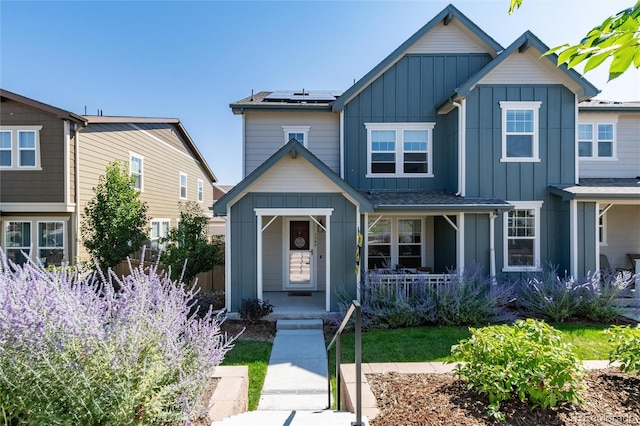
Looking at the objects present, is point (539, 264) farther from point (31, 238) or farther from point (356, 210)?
point (31, 238)

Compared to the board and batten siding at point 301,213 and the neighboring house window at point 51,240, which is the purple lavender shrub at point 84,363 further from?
the neighboring house window at point 51,240

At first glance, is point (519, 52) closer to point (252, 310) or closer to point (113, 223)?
point (252, 310)

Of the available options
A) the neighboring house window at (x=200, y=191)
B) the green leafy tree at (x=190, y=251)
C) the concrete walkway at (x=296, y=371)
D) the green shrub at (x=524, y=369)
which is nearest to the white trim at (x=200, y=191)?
the neighboring house window at (x=200, y=191)

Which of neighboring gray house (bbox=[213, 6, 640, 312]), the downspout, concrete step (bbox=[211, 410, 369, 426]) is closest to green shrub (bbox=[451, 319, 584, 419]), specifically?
concrete step (bbox=[211, 410, 369, 426])

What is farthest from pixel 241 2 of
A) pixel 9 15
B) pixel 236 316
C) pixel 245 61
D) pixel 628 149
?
pixel 628 149

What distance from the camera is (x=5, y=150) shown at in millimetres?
10852

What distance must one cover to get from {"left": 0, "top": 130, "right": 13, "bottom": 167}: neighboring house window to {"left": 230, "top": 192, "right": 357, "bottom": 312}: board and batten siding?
8667 millimetres

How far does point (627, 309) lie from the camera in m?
8.10

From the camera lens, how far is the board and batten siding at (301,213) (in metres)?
8.17

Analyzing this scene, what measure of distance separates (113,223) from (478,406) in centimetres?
1086

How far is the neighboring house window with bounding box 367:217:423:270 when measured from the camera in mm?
10664

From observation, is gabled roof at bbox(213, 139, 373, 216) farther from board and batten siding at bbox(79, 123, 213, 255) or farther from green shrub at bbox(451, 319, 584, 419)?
board and batten siding at bbox(79, 123, 213, 255)

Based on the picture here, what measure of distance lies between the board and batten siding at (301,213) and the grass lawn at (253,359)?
5.54ft

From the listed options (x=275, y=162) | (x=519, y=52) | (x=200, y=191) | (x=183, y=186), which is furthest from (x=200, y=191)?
(x=519, y=52)
